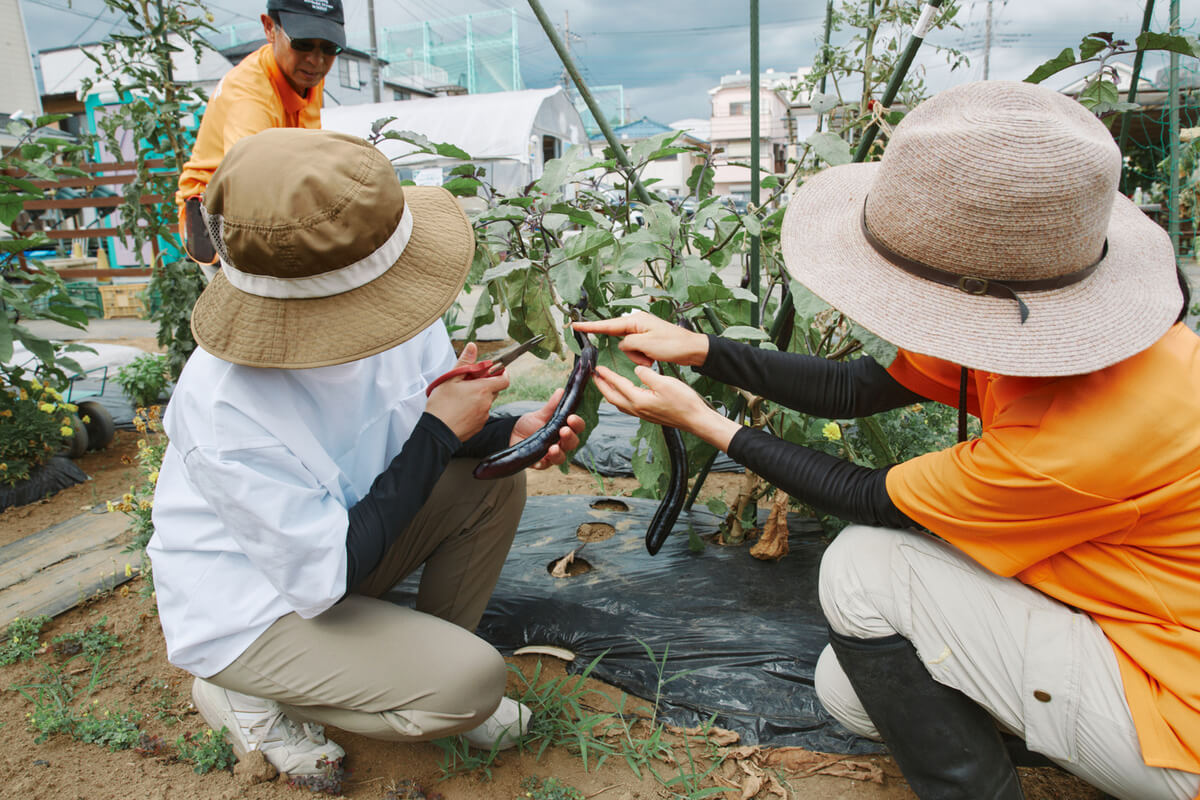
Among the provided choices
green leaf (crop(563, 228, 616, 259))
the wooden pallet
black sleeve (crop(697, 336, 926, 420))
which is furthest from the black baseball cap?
the wooden pallet

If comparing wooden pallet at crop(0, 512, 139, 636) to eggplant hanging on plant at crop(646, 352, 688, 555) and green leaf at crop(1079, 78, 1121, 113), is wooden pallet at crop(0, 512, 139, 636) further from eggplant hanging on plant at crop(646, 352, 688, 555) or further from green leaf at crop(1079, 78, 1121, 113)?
green leaf at crop(1079, 78, 1121, 113)

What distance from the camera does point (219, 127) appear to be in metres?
2.51

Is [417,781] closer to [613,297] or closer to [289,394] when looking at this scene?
[289,394]

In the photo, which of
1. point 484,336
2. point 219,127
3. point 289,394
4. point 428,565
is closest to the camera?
point 289,394

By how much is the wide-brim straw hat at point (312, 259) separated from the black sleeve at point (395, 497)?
0.85ft

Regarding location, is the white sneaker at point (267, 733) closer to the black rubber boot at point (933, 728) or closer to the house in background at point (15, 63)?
the black rubber boot at point (933, 728)

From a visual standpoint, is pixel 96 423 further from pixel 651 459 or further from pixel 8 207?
pixel 651 459

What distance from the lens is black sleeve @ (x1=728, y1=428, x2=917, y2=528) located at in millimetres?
1345

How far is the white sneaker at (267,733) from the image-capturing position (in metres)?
1.55

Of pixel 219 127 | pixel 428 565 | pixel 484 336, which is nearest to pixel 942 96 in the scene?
pixel 428 565

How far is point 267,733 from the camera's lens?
1564 millimetres

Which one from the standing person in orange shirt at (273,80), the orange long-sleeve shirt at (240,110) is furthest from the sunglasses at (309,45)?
the orange long-sleeve shirt at (240,110)

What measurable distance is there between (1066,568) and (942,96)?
75cm

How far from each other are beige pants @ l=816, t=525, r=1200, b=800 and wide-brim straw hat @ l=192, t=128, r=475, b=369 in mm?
856
